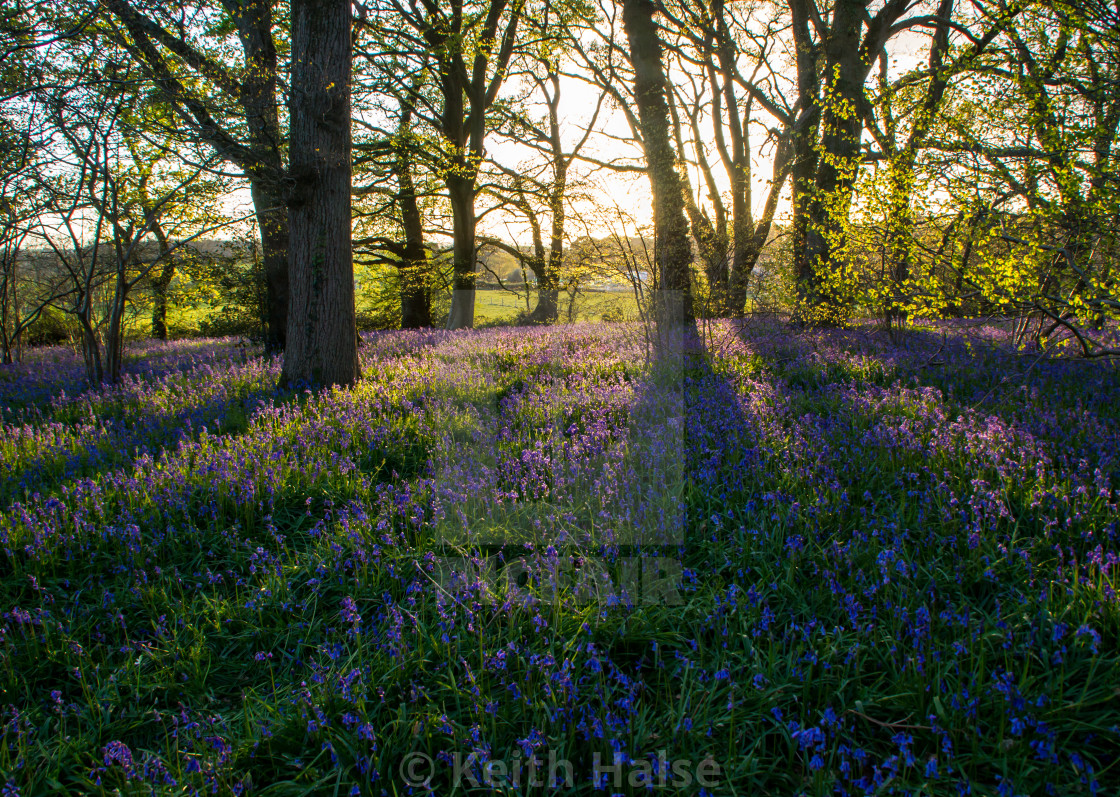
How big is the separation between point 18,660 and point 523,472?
8.88ft

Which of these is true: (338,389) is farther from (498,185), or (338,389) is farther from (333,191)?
(498,185)

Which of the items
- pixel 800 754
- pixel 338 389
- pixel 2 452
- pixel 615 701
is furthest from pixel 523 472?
pixel 2 452

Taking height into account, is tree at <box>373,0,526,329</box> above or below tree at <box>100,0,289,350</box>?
above

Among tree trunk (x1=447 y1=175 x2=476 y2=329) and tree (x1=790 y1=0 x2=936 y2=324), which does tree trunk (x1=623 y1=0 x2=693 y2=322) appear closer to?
tree (x1=790 y1=0 x2=936 y2=324)

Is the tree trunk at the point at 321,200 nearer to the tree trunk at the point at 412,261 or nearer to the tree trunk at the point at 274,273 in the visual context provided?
the tree trunk at the point at 274,273

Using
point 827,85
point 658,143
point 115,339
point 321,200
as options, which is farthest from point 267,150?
point 827,85

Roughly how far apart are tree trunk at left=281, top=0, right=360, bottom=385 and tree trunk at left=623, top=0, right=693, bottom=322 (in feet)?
18.5

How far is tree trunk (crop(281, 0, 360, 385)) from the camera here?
20.6 ft

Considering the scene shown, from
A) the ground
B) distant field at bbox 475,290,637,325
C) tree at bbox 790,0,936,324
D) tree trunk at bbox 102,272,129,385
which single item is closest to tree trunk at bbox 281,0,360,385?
the ground

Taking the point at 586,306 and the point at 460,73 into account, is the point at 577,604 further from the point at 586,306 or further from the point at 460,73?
the point at 586,306

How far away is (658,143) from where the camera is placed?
35.3ft

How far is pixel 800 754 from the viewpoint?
69.1 inches

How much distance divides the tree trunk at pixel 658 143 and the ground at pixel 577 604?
5825 mm

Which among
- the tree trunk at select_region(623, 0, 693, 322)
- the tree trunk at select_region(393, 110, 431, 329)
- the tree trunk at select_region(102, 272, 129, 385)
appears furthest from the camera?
the tree trunk at select_region(393, 110, 431, 329)
